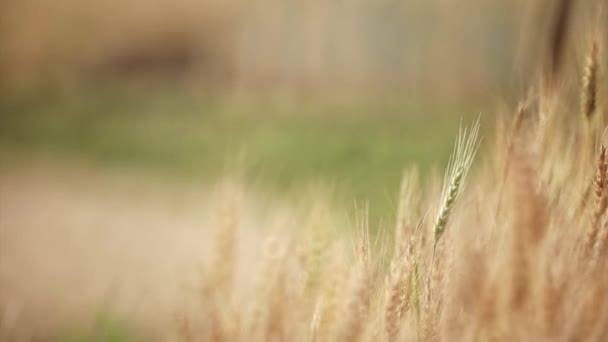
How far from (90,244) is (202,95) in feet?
4.58

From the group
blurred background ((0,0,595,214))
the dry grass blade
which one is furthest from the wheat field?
blurred background ((0,0,595,214))

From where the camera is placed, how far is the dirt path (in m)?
1.92

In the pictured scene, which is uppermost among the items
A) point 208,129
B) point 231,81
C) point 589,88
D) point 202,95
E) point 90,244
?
point 589,88

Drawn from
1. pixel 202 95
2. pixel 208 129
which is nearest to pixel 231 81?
pixel 202 95

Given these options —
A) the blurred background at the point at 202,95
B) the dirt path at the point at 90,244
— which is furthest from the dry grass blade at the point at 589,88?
the blurred background at the point at 202,95

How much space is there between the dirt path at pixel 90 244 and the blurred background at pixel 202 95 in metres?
0.02

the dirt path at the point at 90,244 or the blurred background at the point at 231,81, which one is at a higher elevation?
the blurred background at the point at 231,81

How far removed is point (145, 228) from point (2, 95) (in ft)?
4.43

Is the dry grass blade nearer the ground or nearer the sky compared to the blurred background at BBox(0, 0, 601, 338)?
nearer the sky

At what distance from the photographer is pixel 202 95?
12.3ft

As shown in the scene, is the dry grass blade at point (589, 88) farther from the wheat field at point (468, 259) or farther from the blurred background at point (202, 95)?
the blurred background at point (202, 95)

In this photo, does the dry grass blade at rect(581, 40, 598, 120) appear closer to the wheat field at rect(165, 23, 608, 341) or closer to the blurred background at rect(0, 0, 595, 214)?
the wheat field at rect(165, 23, 608, 341)

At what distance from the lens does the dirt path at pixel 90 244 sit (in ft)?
6.28

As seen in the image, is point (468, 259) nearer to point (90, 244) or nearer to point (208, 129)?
point (90, 244)
